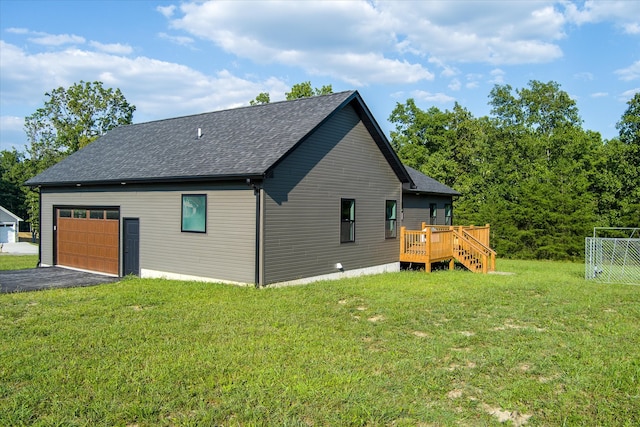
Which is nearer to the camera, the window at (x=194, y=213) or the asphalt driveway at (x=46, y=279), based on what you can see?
the asphalt driveway at (x=46, y=279)

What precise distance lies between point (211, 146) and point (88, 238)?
6.02m

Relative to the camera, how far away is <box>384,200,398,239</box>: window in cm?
1741

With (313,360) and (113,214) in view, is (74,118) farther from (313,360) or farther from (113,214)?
(313,360)

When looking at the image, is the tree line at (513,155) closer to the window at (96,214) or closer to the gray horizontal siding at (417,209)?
the gray horizontal siding at (417,209)

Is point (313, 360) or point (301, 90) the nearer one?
point (313, 360)

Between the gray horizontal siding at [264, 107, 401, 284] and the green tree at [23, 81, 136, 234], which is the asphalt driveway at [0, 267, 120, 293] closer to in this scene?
the gray horizontal siding at [264, 107, 401, 284]

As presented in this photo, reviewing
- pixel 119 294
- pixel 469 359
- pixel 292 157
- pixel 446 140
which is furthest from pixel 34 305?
pixel 446 140

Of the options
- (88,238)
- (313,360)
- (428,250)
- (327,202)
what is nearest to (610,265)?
(428,250)

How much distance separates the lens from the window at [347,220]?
49.2 ft

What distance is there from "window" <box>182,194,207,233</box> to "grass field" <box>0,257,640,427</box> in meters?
2.57

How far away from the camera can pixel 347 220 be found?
15203mm

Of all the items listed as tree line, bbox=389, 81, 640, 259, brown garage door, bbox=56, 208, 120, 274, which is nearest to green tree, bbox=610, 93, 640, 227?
tree line, bbox=389, 81, 640, 259

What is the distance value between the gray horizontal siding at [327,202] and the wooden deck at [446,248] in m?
0.52

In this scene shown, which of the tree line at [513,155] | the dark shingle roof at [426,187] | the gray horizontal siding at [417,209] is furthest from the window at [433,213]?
the tree line at [513,155]
